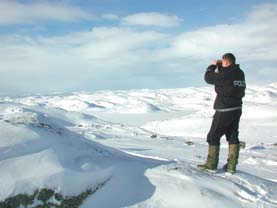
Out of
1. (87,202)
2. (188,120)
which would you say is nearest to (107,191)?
(87,202)

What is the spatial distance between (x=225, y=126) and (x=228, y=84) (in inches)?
27.2

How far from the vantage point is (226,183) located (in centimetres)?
642

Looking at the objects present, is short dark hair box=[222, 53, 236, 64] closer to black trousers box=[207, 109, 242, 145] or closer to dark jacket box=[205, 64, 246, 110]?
dark jacket box=[205, 64, 246, 110]

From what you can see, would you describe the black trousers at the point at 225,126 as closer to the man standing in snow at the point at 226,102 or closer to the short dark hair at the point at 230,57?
the man standing in snow at the point at 226,102

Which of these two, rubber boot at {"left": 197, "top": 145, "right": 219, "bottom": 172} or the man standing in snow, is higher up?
the man standing in snow

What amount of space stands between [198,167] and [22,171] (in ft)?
9.50

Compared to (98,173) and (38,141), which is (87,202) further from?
(38,141)

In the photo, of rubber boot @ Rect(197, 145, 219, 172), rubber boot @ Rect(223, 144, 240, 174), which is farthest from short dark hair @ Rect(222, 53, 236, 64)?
rubber boot @ Rect(197, 145, 219, 172)

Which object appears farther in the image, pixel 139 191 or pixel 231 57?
pixel 231 57

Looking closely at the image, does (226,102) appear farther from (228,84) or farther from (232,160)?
(232,160)

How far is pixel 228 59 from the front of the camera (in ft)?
23.4

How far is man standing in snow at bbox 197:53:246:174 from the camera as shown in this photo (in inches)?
276

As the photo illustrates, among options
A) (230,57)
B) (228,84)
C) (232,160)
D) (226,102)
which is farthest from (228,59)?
(232,160)

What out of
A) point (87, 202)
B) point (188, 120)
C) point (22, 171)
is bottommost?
point (188, 120)
